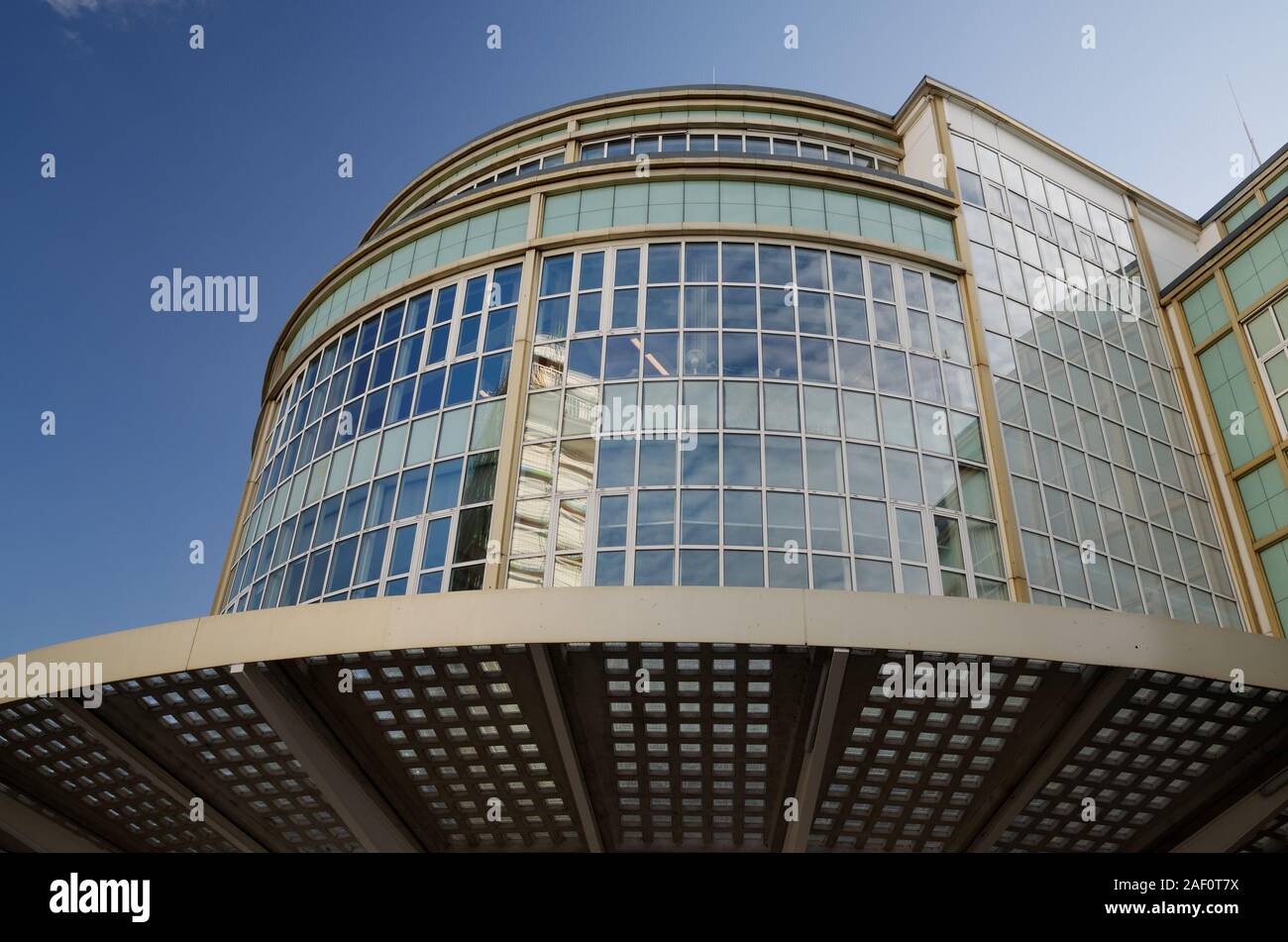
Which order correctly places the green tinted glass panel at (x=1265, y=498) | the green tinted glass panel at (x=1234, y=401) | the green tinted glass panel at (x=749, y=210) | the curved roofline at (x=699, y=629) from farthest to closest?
the green tinted glass panel at (x=1234, y=401) → the green tinted glass panel at (x=1265, y=498) → the green tinted glass panel at (x=749, y=210) → the curved roofline at (x=699, y=629)

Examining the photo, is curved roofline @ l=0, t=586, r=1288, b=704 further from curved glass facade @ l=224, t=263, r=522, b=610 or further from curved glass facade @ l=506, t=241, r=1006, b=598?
curved glass facade @ l=224, t=263, r=522, b=610

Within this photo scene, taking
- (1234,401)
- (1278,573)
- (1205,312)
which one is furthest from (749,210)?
(1278,573)

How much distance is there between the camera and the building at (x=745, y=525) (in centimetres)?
1340

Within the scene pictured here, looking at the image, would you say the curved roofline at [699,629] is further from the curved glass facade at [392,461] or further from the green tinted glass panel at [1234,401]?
the green tinted glass panel at [1234,401]

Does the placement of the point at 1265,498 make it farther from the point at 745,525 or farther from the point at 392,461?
the point at 392,461

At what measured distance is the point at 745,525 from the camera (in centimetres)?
1828

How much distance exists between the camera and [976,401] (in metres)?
20.9

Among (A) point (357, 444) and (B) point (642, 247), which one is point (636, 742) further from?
(B) point (642, 247)

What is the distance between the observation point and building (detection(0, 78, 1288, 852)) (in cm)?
1340

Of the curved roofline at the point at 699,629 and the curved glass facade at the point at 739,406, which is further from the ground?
the curved glass facade at the point at 739,406

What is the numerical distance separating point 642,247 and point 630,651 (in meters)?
12.0

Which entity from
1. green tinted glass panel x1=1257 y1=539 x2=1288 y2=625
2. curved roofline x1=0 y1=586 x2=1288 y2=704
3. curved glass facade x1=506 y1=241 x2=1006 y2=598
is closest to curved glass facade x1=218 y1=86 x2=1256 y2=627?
curved glass facade x1=506 y1=241 x2=1006 y2=598

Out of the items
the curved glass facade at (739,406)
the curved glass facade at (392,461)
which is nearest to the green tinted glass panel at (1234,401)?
the curved glass facade at (739,406)
